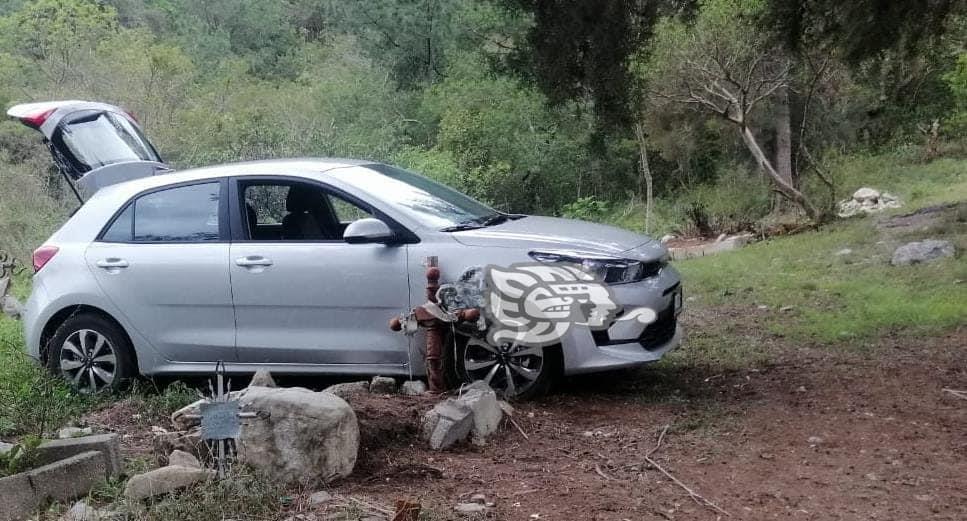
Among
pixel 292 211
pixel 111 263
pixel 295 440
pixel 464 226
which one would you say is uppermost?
pixel 292 211

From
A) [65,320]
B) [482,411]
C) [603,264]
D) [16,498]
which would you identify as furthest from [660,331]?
[65,320]

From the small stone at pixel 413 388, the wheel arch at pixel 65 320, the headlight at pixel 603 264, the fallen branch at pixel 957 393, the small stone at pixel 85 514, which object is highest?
the headlight at pixel 603 264

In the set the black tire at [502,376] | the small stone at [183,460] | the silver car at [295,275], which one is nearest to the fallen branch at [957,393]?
the silver car at [295,275]

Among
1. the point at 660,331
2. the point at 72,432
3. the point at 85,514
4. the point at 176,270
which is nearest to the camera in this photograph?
the point at 85,514

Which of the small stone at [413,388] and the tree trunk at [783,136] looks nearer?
the small stone at [413,388]

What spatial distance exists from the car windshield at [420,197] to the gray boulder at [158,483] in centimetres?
222

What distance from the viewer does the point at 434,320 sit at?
4.89m

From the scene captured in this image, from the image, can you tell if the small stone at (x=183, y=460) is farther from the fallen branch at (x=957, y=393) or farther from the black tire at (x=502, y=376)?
the fallen branch at (x=957, y=393)

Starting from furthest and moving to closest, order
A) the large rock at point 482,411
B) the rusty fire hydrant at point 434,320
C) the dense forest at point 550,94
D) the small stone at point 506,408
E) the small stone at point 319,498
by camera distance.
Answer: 1. the dense forest at point 550,94
2. the rusty fire hydrant at point 434,320
3. the small stone at point 506,408
4. the large rock at point 482,411
5. the small stone at point 319,498

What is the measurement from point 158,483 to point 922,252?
8873 mm

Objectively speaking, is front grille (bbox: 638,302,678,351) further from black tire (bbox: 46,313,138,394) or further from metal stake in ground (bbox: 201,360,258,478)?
black tire (bbox: 46,313,138,394)

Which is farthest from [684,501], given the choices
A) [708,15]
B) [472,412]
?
[708,15]

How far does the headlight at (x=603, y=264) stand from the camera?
5.07 m

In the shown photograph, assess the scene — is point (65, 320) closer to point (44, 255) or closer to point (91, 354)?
point (91, 354)
